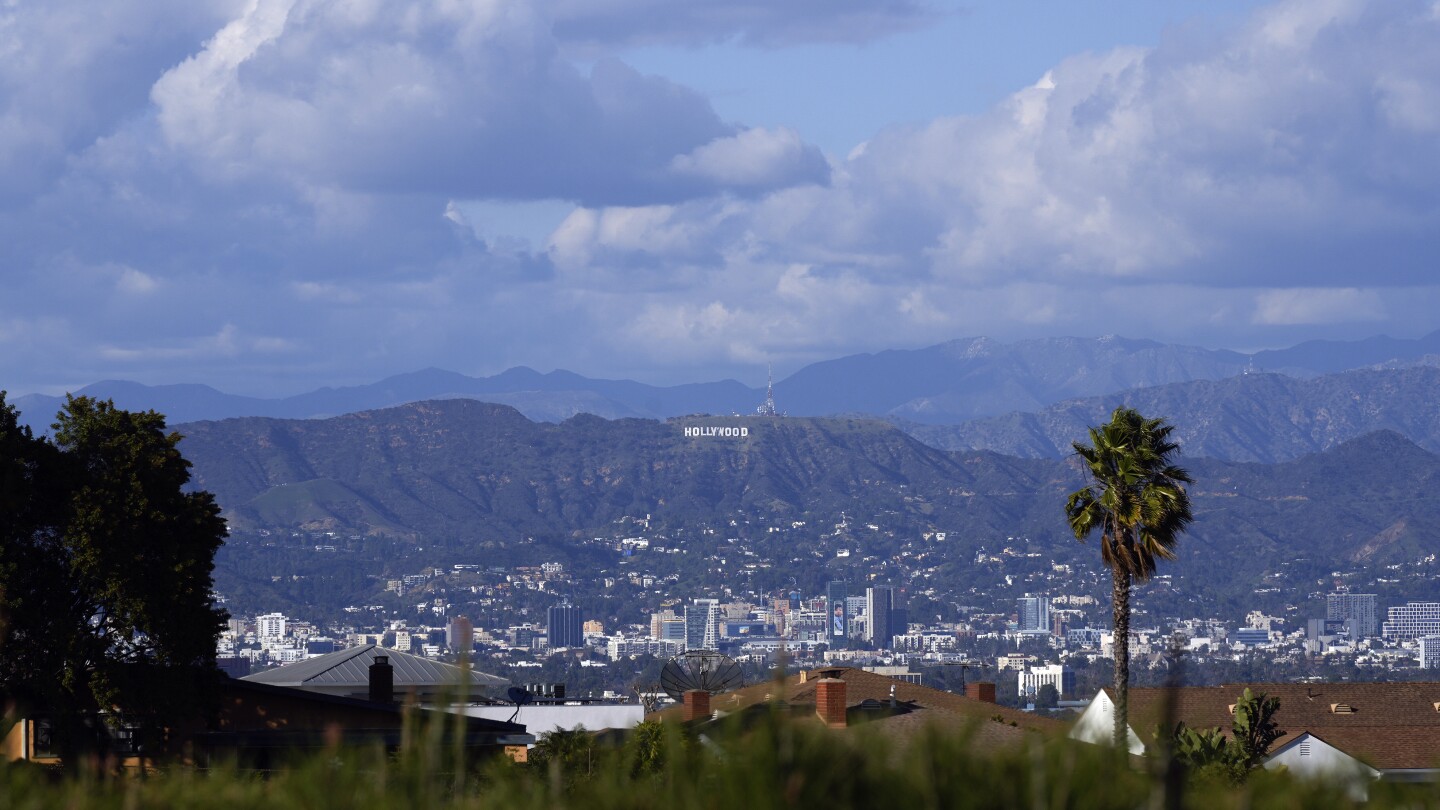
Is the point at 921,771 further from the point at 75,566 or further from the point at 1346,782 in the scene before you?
the point at 75,566

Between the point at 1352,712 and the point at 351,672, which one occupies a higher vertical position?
the point at 351,672

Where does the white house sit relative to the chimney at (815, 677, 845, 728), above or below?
below

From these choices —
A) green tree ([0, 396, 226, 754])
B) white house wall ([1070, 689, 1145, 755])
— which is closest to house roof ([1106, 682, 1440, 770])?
green tree ([0, 396, 226, 754])

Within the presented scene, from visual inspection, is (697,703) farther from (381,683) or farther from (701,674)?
(701,674)

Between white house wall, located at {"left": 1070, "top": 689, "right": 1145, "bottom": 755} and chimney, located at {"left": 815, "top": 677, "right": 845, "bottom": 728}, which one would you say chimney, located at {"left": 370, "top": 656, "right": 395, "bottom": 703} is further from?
white house wall, located at {"left": 1070, "top": 689, "right": 1145, "bottom": 755}

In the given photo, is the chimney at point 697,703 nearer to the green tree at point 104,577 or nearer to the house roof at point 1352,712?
the house roof at point 1352,712

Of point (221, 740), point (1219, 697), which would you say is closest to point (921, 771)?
point (221, 740)

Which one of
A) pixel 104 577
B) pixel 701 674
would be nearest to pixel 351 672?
pixel 701 674
